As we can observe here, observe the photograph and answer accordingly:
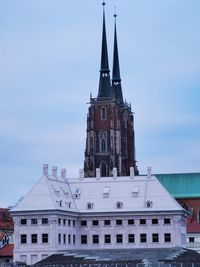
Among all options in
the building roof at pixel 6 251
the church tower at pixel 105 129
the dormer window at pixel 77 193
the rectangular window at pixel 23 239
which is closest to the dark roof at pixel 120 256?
the rectangular window at pixel 23 239

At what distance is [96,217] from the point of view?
130 metres

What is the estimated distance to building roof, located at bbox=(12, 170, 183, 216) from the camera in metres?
126

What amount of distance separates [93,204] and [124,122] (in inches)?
2723

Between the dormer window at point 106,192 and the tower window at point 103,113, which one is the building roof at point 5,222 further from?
the dormer window at point 106,192

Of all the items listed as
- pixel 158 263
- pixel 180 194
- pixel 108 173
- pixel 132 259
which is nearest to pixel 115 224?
pixel 132 259

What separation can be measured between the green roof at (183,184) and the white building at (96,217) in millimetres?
42501

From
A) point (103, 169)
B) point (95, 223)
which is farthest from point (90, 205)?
point (103, 169)

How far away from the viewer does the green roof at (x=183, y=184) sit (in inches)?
6900

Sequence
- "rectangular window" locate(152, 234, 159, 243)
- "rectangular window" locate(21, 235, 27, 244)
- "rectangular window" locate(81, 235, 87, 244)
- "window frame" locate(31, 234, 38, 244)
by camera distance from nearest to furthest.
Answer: "window frame" locate(31, 234, 38, 244)
"rectangular window" locate(21, 235, 27, 244)
"rectangular window" locate(152, 234, 159, 243)
"rectangular window" locate(81, 235, 87, 244)

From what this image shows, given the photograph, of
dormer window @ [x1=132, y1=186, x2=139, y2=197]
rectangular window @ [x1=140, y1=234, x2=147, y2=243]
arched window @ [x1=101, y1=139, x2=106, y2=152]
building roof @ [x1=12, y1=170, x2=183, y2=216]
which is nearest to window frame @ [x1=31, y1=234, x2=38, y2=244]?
building roof @ [x1=12, y1=170, x2=183, y2=216]

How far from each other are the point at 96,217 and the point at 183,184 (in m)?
49.8

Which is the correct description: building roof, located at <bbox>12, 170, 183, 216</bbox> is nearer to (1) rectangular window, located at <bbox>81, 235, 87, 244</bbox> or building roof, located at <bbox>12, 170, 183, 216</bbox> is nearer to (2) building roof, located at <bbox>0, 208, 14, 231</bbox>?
(1) rectangular window, located at <bbox>81, 235, 87, 244</bbox>

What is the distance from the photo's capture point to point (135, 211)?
419 feet

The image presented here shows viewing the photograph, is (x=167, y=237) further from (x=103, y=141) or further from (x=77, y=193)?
(x=103, y=141)
